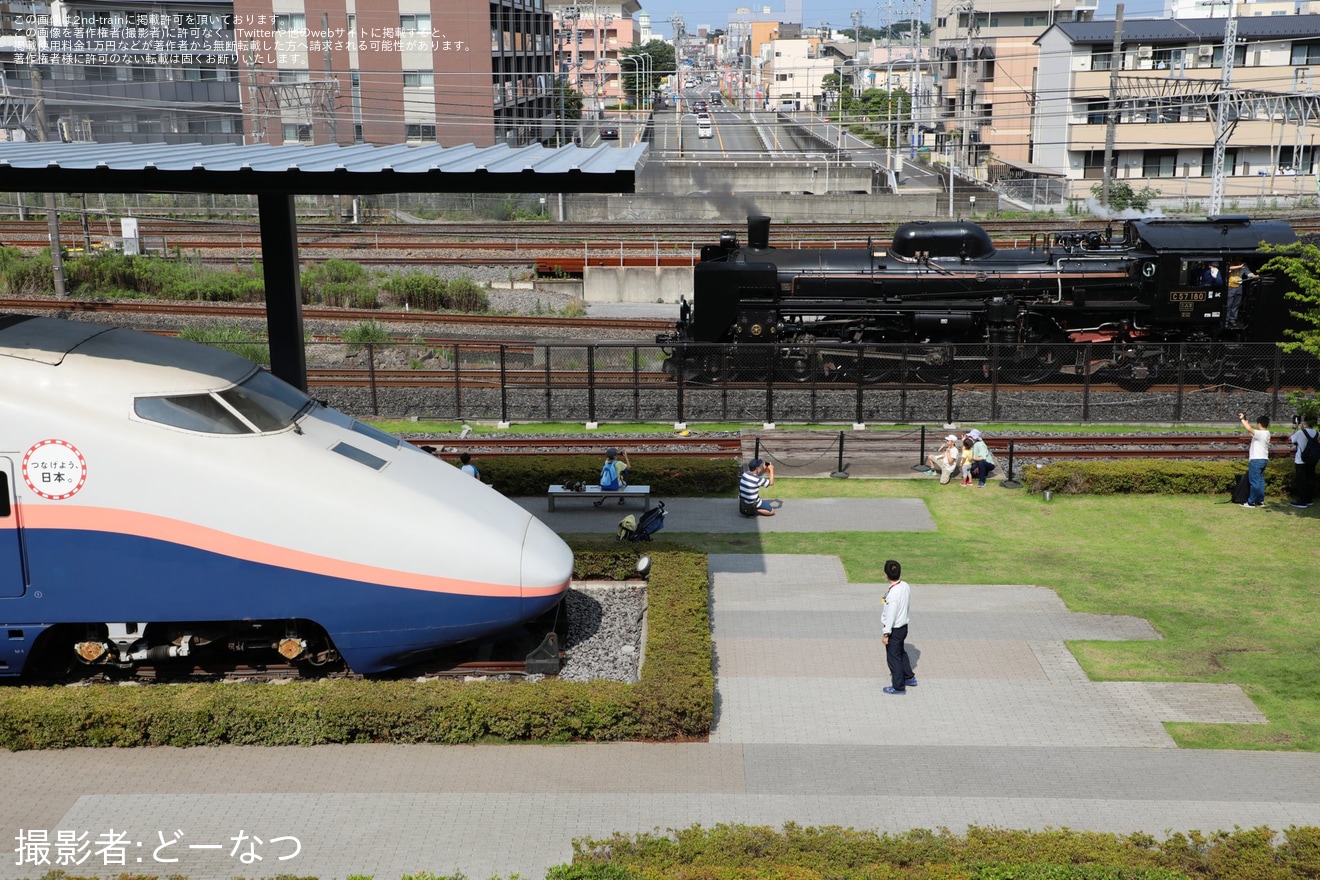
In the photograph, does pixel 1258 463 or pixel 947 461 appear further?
pixel 947 461

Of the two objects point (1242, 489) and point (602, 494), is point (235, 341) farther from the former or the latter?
point (1242, 489)

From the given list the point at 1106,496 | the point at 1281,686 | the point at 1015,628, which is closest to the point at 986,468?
the point at 1106,496

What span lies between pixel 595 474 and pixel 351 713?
26.8ft

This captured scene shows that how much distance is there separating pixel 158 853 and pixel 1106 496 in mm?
14407

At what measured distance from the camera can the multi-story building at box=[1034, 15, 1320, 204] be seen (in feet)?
182

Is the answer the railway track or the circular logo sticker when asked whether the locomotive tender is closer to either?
the circular logo sticker

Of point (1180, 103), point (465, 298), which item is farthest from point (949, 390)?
point (1180, 103)

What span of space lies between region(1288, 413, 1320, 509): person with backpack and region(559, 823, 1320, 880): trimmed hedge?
1027 centimetres

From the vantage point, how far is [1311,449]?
56.4 ft

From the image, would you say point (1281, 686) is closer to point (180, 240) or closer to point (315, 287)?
point (315, 287)

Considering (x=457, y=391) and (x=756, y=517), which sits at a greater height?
(x=457, y=391)

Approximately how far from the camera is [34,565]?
33.9ft

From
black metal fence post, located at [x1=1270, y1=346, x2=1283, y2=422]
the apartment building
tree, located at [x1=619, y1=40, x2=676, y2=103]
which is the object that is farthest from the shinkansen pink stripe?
tree, located at [x1=619, y1=40, x2=676, y2=103]

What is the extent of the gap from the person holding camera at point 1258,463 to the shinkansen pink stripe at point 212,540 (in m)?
12.6
